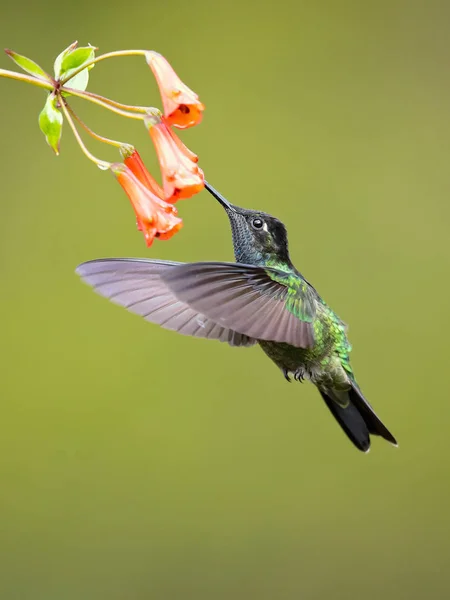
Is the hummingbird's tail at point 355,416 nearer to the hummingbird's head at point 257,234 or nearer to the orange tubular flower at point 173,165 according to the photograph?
the hummingbird's head at point 257,234

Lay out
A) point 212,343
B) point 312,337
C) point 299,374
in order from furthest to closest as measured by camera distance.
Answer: point 212,343 → point 299,374 → point 312,337

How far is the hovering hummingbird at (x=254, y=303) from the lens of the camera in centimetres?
129

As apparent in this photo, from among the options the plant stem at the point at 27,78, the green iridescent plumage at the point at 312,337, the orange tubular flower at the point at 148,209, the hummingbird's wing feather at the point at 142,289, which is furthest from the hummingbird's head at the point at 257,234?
the plant stem at the point at 27,78

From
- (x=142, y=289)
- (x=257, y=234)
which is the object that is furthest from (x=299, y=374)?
(x=142, y=289)

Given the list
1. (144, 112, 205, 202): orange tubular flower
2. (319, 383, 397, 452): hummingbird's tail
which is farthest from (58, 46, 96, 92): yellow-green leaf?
(319, 383, 397, 452): hummingbird's tail

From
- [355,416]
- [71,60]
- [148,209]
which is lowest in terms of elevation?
[355,416]

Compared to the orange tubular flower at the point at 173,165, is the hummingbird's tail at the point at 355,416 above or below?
below

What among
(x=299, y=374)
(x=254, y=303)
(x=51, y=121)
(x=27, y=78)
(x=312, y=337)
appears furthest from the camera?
(x=299, y=374)

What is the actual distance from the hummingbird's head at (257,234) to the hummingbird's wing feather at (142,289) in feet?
0.53

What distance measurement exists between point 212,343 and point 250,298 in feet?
5.66

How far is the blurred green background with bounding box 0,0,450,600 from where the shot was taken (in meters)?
3.04

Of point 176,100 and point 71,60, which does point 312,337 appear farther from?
point 71,60

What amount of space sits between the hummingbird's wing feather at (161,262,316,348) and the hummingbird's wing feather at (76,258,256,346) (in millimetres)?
49

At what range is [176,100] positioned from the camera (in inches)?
49.1
